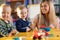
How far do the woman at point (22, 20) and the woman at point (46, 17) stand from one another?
8 cm

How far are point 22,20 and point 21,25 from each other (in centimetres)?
4

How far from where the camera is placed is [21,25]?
1.46 metres

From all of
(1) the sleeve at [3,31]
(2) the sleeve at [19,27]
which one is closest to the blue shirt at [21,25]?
(2) the sleeve at [19,27]

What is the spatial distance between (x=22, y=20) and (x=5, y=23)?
14 cm

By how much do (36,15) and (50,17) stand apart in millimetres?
118

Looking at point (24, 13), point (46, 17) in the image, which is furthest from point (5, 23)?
point (46, 17)

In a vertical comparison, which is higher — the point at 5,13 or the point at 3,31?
the point at 5,13

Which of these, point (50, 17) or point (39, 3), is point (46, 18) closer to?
point (50, 17)

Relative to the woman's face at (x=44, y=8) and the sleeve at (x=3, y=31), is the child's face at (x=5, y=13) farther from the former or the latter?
the woman's face at (x=44, y=8)

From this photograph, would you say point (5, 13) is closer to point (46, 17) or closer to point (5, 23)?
point (5, 23)

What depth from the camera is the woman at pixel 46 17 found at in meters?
1.46

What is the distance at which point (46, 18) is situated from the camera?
148 centimetres

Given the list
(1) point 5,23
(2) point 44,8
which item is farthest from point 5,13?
(2) point 44,8

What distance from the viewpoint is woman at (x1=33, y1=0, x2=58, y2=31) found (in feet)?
4.80
